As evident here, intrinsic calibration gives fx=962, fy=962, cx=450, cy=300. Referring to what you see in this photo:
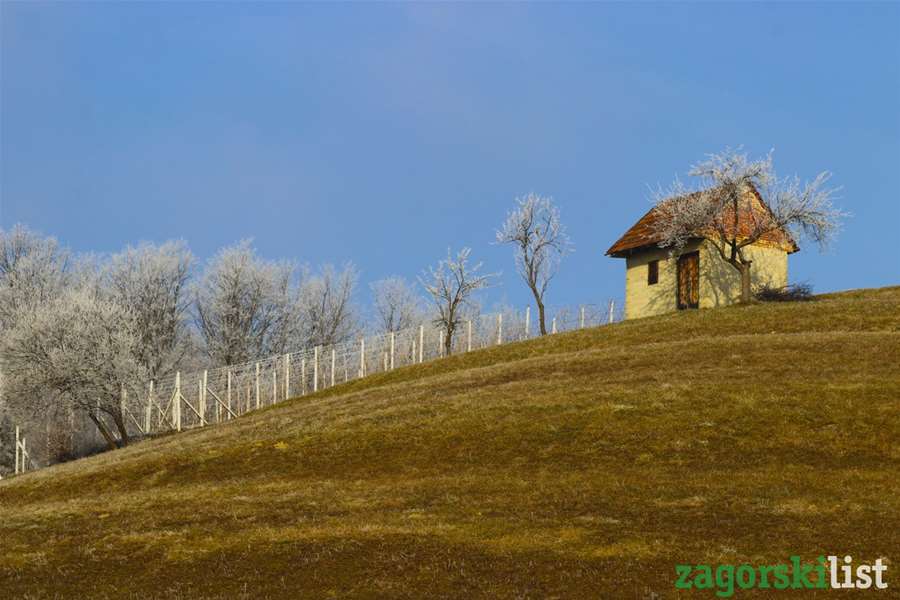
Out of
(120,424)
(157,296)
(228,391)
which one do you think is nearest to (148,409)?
(120,424)

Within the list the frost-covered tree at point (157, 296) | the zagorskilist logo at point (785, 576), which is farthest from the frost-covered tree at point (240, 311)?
the zagorskilist logo at point (785, 576)

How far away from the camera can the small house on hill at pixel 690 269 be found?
61.7 metres

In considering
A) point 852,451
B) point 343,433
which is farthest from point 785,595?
point 343,433

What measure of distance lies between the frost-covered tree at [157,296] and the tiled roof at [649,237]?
42.9m

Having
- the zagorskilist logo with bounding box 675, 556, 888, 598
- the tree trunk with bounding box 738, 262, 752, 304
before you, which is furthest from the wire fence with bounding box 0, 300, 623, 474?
the zagorskilist logo with bounding box 675, 556, 888, 598

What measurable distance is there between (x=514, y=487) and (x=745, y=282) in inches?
1566

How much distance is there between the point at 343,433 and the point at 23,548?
13135 mm

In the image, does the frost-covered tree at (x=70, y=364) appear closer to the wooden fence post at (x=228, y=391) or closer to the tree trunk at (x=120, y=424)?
the tree trunk at (x=120, y=424)

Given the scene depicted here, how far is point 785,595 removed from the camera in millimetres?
15461

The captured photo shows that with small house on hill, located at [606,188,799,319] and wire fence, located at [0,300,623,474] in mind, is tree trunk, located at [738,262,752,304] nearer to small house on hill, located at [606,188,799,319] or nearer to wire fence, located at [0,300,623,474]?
small house on hill, located at [606,188,799,319]

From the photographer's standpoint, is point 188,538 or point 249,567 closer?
point 249,567

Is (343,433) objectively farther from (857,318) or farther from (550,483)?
(857,318)

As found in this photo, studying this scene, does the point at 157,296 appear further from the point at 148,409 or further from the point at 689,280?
the point at 689,280

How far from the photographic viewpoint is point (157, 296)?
89.9m
